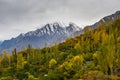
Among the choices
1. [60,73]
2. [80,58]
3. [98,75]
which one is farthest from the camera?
[80,58]

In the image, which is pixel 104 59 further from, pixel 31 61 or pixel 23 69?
pixel 31 61

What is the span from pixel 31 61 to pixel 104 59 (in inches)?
2734

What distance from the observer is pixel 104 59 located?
85938 mm

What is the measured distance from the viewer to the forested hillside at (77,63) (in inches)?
3413

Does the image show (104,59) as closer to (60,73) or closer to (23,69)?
(60,73)

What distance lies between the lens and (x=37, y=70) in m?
130

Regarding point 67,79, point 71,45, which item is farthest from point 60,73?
point 71,45

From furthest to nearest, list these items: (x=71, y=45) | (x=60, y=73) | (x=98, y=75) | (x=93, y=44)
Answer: (x=71, y=45) < (x=93, y=44) < (x=60, y=73) < (x=98, y=75)

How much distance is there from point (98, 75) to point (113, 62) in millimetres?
21783

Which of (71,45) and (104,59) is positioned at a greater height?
(71,45)

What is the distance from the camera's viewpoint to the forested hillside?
284ft

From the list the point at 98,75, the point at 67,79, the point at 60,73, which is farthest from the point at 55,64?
the point at 98,75

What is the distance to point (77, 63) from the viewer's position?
363 feet

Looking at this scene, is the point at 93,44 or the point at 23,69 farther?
the point at 93,44
